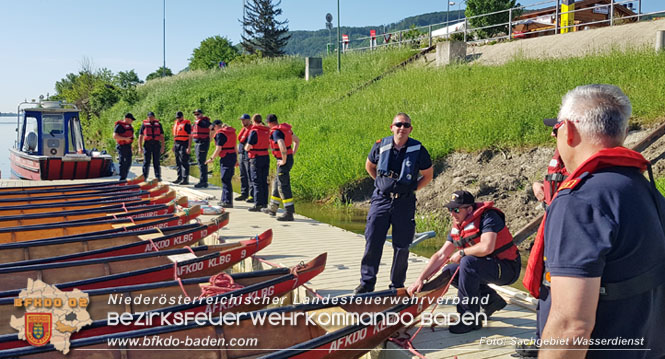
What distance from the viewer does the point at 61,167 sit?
13539 millimetres

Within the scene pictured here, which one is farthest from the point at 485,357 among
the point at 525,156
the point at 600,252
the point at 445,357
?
the point at 525,156

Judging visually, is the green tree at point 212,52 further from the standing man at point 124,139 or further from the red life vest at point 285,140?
the red life vest at point 285,140

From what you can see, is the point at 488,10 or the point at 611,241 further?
the point at 488,10

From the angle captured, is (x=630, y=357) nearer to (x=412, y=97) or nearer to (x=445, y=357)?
(x=445, y=357)

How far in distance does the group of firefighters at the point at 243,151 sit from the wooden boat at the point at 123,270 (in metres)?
3.36

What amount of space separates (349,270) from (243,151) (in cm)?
549

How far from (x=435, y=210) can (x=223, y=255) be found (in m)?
6.62

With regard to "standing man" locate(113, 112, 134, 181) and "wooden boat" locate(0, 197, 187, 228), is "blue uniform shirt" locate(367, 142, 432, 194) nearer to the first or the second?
"wooden boat" locate(0, 197, 187, 228)

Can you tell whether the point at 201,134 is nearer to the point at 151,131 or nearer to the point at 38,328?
the point at 151,131

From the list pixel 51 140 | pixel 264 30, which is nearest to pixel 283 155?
pixel 51 140

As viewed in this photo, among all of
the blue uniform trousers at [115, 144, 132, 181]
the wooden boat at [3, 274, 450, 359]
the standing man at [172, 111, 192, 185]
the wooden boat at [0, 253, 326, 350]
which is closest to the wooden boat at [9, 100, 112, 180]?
the blue uniform trousers at [115, 144, 132, 181]

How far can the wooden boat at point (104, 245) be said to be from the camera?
5.67 m

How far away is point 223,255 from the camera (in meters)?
5.69

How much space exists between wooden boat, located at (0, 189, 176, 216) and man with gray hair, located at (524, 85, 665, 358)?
25.4 feet
